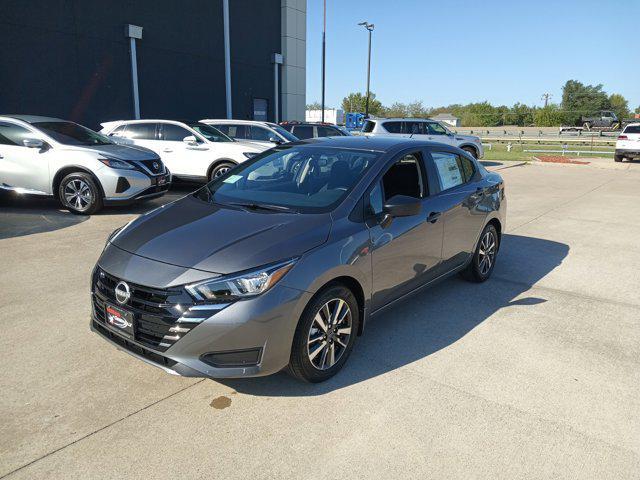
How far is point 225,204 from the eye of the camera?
387cm

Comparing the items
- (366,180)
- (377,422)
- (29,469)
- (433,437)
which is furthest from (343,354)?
(29,469)

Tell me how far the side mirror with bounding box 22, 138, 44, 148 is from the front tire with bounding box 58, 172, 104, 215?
0.68m

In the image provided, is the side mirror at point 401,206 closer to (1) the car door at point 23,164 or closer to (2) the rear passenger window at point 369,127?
(1) the car door at point 23,164

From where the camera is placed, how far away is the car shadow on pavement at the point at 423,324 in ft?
11.0

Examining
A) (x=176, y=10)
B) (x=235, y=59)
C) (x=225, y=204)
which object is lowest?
(x=225, y=204)

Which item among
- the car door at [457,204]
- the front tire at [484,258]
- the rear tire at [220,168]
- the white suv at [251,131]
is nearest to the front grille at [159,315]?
the car door at [457,204]

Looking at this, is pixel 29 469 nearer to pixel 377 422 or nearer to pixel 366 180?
pixel 377 422

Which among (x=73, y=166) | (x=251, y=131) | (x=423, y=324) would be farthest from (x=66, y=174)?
(x=423, y=324)

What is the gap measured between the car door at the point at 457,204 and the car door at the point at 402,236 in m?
0.16

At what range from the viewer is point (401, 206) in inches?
143

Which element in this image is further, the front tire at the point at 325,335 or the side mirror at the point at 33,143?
the side mirror at the point at 33,143

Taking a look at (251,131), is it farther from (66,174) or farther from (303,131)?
(66,174)

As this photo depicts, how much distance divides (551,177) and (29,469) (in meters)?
17.4

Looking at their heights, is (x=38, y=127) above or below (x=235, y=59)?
below
